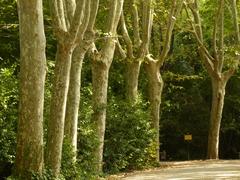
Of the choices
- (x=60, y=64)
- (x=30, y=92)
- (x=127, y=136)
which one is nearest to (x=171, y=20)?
(x=127, y=136)

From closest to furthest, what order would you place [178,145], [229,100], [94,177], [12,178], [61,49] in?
1. [12,178]
2. [61,49]
3. [94,177]
4. [229,100]
5. [178,145]

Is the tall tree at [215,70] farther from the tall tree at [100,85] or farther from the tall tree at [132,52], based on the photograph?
the tall tree at [100,85]

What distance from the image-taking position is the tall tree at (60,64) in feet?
36.6

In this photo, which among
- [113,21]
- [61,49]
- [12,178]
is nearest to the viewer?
[12,178]

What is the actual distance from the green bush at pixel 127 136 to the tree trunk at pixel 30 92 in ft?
29.2

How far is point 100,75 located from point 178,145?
24.1m

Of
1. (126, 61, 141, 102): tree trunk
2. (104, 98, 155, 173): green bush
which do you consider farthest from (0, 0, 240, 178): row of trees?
(126, 61, 141, 102): tree trunk

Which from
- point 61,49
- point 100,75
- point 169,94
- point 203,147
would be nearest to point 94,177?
point 100,75

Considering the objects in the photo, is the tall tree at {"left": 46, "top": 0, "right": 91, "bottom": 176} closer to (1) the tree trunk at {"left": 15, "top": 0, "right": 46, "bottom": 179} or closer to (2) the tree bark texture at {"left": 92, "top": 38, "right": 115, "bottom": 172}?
(1) the tree trunk at {"left": 15, "top": 0, "right": 46, "bottom": 179}

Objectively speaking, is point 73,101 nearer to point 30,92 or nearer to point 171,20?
point 30,92

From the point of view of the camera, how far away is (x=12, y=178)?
391 inches

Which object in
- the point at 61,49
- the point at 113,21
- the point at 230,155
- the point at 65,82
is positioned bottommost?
the point at 230,155

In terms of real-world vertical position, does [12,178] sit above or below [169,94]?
below

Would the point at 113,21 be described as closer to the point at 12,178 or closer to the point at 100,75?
the point at 100,75
